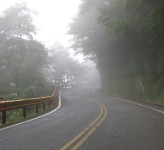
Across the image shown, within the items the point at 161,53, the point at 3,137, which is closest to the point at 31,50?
the point at 161,53

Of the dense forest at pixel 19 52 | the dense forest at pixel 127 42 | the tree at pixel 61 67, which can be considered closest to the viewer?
the dense forest at pixel 127 42

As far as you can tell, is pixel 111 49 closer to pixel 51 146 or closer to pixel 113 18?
pixel 113 18

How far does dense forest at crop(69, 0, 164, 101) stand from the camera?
23.1 m

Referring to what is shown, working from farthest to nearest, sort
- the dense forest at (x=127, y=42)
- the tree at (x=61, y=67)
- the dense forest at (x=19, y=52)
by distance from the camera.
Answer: the tree at (x=61, y=67) → the dense forest at (x=19, y=52) → the dense forest at (x=127, y=42)

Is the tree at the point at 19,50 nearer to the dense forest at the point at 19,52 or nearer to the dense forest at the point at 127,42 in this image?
the dense forest at the point at 19,52

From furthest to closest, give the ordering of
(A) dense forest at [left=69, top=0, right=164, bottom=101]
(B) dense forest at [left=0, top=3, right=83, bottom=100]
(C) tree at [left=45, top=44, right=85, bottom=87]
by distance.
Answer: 1. (C) tree at [left=45, top=44, right=85, bottom=87]
2. (B) dense forest at [left=0, top=3, right=83, bottom=100]
3. (A) dense forest at [left=69, top=0, right=164, bottom=101]

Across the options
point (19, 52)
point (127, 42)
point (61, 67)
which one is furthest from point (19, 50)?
point (61, 67)

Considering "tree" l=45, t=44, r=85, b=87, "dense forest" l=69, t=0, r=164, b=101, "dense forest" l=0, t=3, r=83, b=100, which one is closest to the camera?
"dense forest" l=69, t=0, r=164, b=101

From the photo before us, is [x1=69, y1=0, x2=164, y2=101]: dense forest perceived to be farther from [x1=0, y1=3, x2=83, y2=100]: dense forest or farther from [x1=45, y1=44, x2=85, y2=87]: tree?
[x1=45, y1=44, x2=85, y2=87]: tree

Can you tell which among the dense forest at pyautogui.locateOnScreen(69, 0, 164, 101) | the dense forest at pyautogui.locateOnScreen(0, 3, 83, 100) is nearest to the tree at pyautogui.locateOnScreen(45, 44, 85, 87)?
the dense forest at pyautogui.locateOnScreen(69, 0, 164, 101)

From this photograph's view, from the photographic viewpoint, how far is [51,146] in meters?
6.75

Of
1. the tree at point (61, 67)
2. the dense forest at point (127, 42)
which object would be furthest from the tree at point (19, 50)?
the tree at point (61, 67)

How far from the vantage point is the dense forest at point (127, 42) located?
2309cm

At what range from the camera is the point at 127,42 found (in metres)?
32.8
